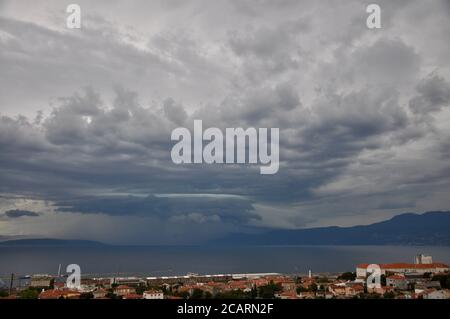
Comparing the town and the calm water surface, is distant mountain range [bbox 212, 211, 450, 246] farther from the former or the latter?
the town

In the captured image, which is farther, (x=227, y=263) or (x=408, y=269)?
(x=227, y=263)

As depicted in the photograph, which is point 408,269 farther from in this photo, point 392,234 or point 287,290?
point 392,234

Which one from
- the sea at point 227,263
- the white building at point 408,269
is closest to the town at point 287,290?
the white building at point 408,269

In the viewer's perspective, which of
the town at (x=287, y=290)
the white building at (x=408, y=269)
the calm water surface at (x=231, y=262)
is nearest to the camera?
the town at (x=287, y=290)

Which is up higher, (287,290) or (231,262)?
(287,290)

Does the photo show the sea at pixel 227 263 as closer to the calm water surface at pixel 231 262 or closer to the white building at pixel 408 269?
the calm water surface at pixel 231 262

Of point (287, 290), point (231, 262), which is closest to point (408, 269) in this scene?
point (287, 290)

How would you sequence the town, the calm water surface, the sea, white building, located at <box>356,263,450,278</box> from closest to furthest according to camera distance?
the town < white building, located at <box>356,263,450,278</box> < the sea < the calm water surface

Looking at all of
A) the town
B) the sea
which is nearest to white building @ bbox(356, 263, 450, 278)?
the town
